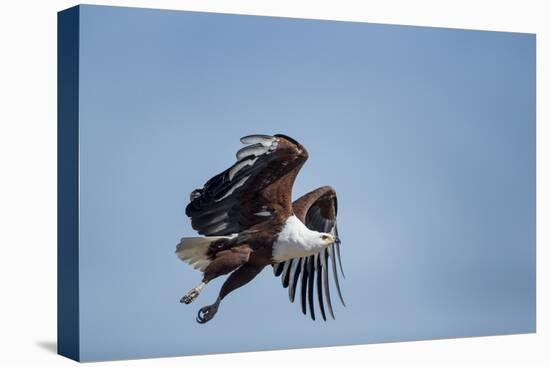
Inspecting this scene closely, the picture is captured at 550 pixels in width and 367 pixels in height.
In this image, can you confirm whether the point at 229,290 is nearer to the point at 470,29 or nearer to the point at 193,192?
the point at 193,192

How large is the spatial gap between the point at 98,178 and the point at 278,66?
1750 millimetres

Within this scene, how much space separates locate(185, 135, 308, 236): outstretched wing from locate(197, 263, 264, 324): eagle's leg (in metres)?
0.32

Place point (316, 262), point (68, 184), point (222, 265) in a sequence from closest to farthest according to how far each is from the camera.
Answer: point (68, 184) → point (222, 265) → point (316, 262)

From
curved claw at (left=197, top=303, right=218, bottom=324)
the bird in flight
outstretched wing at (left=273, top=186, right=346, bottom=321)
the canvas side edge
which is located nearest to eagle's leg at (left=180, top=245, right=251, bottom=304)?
the bird in flight

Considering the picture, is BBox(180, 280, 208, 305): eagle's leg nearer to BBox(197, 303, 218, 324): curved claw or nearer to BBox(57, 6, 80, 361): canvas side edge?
BBox(197, 303, 218, 324): curved claw

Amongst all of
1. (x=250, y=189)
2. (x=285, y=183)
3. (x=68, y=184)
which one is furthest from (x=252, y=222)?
(x=68, y=184)

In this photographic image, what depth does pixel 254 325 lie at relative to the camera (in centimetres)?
1020

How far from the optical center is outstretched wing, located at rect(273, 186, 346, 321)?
33.9 ft

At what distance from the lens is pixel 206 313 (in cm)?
998

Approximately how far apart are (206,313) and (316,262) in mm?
1058

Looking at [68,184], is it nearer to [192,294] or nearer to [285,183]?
[192,294]

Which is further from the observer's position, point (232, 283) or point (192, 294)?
point (232, 283)

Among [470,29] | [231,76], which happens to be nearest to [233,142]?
[231,76]

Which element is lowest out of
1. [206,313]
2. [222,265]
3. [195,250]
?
[206,313]
